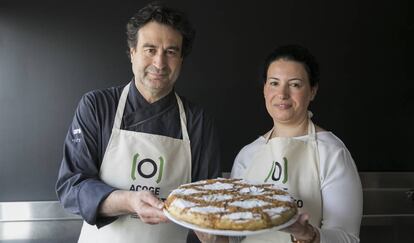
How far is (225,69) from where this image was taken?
6.00 ft

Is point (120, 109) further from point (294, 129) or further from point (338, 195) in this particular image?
point (338, 195)

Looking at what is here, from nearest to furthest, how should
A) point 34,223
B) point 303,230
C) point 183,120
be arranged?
point 303,230
point 183,120
point 34,223

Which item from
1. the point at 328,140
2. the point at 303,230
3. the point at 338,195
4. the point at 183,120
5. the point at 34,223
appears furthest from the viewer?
the point at 34,223

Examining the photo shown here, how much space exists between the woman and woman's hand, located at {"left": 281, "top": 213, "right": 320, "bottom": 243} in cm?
4

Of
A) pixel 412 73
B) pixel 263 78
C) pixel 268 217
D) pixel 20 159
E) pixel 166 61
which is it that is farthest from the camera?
pixel 412 73

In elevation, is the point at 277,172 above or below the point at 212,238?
above

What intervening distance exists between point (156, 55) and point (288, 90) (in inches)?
15.7

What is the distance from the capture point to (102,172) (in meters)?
1.13

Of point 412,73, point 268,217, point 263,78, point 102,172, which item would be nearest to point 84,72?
point 102,172

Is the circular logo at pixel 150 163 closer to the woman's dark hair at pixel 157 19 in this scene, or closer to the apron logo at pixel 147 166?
the apron logo at pixel 147 166

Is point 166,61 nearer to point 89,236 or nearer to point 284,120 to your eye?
point 284,120

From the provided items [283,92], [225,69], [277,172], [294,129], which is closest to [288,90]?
[283,92]

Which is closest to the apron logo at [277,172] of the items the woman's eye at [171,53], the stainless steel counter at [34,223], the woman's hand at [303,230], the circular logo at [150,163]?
the woman's hand at [303,230]

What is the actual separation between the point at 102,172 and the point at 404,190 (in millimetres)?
1576
